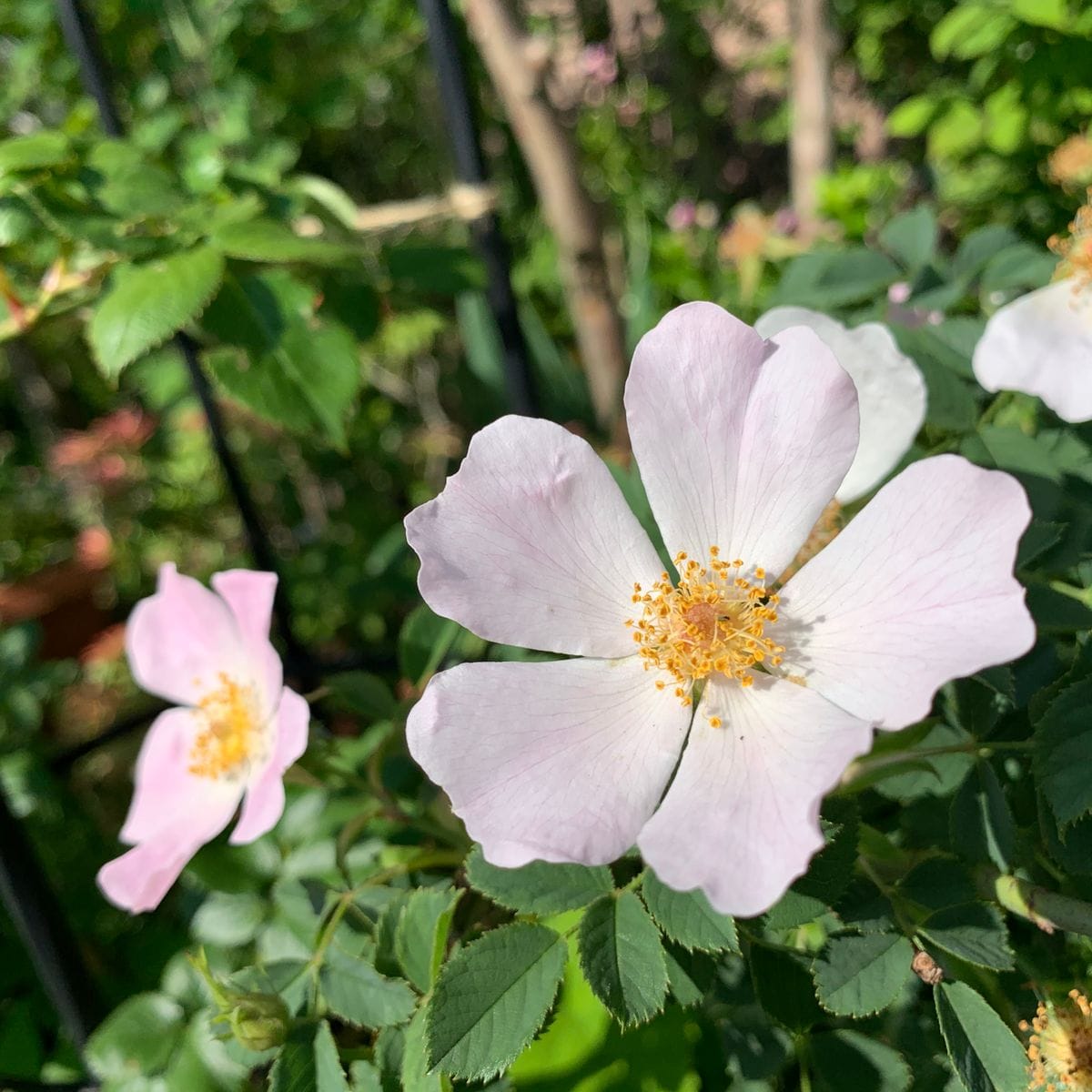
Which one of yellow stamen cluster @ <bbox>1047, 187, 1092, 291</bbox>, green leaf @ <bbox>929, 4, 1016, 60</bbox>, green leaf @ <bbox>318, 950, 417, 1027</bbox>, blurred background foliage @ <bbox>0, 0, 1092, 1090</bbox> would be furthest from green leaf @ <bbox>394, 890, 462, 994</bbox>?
green leaf @ <bbox>929, 4, 1016, 60</bbox>

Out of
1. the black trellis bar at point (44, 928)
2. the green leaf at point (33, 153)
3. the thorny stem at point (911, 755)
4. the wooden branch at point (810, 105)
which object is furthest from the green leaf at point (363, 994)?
the wooden branch at point (810, 105)

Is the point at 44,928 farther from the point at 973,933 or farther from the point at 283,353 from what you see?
the point at 973,933

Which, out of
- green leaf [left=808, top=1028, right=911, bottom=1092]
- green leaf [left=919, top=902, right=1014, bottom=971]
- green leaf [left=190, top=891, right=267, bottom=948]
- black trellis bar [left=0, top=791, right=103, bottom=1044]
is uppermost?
green leaf [left=919, top=902, right=1014, bottom=971]

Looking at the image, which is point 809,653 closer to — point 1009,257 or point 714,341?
point 714,341

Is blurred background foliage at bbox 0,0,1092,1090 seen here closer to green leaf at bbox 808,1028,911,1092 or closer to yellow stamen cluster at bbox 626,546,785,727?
green leaf at bbox 808,1028,911,1092

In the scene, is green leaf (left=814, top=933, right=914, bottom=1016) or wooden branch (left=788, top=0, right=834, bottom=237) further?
wooden branch (left=788, top=0, right=834, bottom=237)

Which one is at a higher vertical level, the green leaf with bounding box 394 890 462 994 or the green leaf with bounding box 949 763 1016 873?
Result: the green leaf with bounding box 949 763 1016 873
